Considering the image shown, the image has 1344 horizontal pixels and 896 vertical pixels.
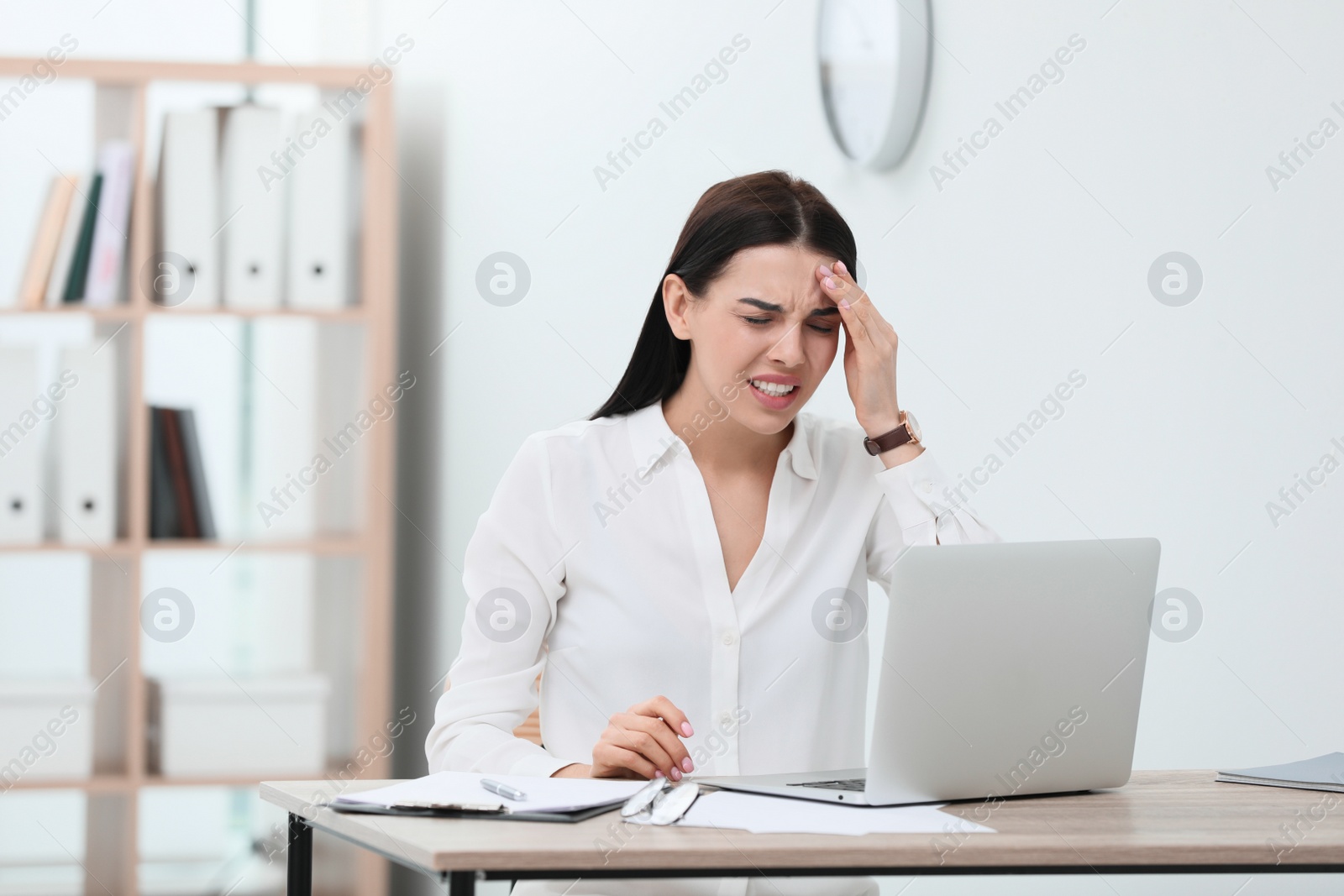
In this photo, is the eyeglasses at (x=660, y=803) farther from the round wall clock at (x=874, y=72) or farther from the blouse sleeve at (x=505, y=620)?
the round wall clock at (x=874, y=72)

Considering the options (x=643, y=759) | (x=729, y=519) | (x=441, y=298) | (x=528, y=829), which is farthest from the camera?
(x=441, y=298)

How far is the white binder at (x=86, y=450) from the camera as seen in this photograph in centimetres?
317

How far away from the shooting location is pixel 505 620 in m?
1.56

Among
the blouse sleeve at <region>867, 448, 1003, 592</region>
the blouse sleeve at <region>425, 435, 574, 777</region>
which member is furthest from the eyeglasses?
the blouse sleeve at <region>867, 448, 1003, 592</region>

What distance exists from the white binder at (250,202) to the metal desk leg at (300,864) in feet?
7.36

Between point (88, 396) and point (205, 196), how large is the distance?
1.83 ft

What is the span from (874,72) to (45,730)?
236 cm

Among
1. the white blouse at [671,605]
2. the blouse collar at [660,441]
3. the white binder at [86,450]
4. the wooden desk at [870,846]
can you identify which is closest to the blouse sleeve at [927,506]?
the white blouse at [671,605]

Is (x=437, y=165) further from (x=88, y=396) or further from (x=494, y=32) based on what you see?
(x=88, y=396)

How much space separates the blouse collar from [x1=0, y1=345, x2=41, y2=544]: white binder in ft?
6.45

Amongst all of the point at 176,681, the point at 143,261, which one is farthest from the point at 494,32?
the point at 176,681

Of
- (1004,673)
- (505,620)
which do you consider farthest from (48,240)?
(1004,673)

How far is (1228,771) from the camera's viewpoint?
141cm

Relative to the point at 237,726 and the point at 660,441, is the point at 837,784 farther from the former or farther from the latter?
the point at 237,726
